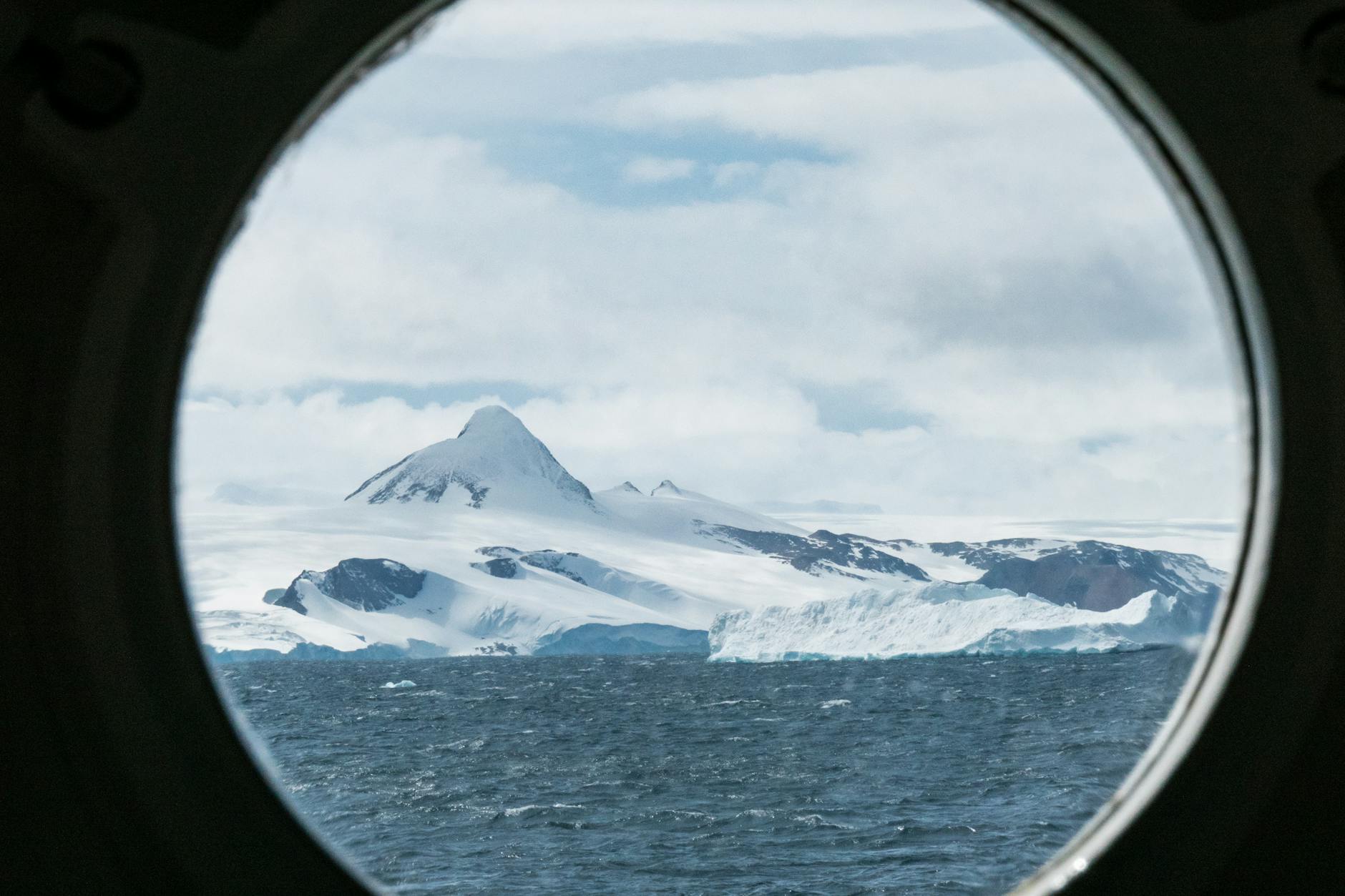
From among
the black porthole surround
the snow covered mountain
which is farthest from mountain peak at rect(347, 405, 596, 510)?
the black porthole surround

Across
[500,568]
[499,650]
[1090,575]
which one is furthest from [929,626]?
[500,568]

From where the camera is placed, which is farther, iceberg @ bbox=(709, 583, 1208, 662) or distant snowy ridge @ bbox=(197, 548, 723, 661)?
distant snowy ridge @ bbox=(197, 548, 723, 661)

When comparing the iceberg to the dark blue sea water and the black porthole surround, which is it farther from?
the black porthole surround

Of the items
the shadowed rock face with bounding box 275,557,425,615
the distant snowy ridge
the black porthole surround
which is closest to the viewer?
the black porthole surround

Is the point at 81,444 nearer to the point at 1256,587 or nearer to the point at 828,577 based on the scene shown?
the point at 1256,587

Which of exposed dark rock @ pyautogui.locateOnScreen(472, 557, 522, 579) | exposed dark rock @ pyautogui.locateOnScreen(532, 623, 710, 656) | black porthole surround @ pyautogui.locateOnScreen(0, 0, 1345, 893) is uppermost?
black porthole surround @ pyautogui.locateOnScreen(0, 0, 1345, 893)

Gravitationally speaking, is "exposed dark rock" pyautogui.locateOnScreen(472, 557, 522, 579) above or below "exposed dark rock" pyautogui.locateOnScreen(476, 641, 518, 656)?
above

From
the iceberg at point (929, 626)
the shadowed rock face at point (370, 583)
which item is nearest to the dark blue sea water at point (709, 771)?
the iceberg at point (929, 626)
